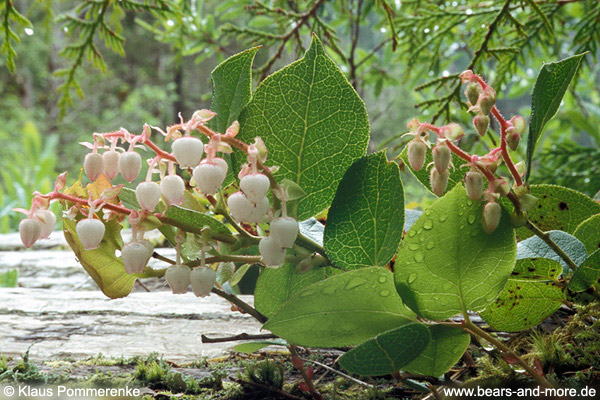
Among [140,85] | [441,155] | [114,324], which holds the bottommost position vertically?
[114,324]

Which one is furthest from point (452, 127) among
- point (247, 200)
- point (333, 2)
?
point (333, 2)

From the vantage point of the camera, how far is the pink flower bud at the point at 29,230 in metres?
0.33

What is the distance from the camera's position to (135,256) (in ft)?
1.04

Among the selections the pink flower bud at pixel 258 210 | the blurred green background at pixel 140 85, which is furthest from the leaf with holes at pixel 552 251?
the blurred green background at pixel 140 85

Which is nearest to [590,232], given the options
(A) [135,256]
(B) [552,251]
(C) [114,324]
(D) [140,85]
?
(B) [552,251]

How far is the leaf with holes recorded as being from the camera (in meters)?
0.37

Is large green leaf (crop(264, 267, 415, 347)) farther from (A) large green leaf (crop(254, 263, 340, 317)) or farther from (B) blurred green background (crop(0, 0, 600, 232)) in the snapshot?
(B) blurred green background (crop(0, 0, 600, 232))

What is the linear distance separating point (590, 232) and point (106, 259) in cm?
40

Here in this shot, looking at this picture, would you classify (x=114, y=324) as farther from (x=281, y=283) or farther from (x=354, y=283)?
(x=354, y=283)

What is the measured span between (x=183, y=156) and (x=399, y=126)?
8.55 metres

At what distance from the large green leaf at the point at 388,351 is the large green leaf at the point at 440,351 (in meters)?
0.02

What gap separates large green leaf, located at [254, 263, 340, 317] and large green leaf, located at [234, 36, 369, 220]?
0.26ft

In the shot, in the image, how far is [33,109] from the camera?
7754mm

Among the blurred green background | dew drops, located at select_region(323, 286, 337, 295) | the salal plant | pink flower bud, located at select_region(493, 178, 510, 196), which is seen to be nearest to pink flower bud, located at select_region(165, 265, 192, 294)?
the salal plant
